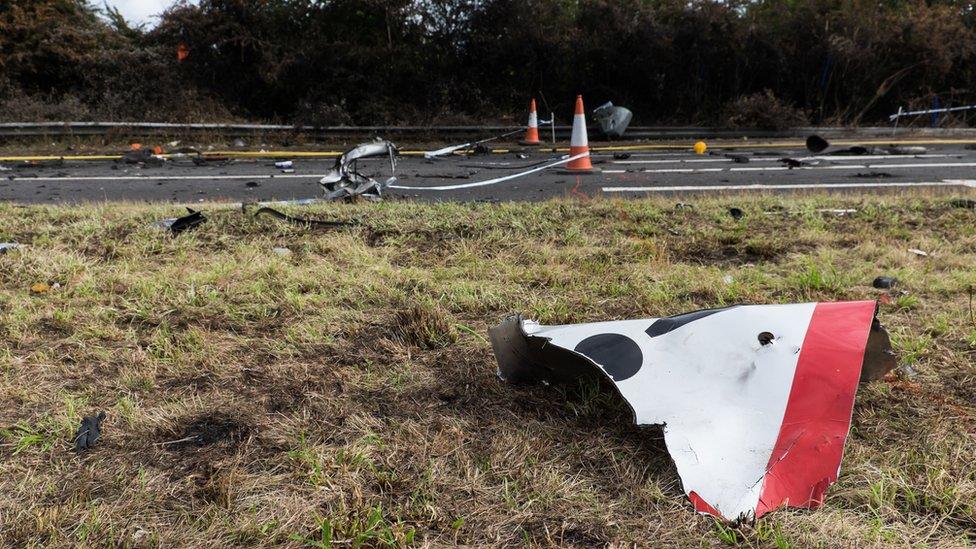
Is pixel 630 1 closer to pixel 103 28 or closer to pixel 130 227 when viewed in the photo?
pixel 103 28

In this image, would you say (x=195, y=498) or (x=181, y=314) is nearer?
(x=195, y=498)

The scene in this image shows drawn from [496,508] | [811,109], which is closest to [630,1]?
[811,109]

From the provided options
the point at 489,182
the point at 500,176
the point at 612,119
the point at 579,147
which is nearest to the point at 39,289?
the point at 489,182

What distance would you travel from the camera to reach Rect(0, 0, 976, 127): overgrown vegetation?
543 inches

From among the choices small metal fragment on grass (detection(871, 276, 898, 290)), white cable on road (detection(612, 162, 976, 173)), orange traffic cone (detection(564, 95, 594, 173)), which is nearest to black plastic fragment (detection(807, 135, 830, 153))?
white cable on road (detection(612, 162, 976, 173))

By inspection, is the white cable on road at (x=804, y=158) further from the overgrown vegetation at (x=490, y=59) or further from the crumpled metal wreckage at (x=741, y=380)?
the crumpled metal wreckage at (x=741, y=380)

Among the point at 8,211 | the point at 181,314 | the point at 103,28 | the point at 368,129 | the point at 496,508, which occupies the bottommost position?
the point at 496,508

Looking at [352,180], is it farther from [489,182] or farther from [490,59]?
[490,59]

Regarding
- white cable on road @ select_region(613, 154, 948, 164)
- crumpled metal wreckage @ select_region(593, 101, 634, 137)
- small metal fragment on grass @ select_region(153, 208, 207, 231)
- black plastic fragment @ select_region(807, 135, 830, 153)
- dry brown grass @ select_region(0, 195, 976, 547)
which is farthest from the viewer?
crumpled metal wreckage @ select_region(593, 101, 634, 137)

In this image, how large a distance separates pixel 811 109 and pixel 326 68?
432 inches

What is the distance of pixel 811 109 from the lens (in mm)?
14852

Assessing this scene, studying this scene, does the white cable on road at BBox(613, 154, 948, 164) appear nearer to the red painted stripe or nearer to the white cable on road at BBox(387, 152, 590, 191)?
the white cable on road at BBox(387, 152, 590, 191)

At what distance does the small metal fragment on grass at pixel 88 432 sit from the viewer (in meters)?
1.92

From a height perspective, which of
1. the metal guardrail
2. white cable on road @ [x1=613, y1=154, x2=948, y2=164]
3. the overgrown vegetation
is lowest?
white cable on road @ [x1=613, y1=154, x2=948, y2=164]
